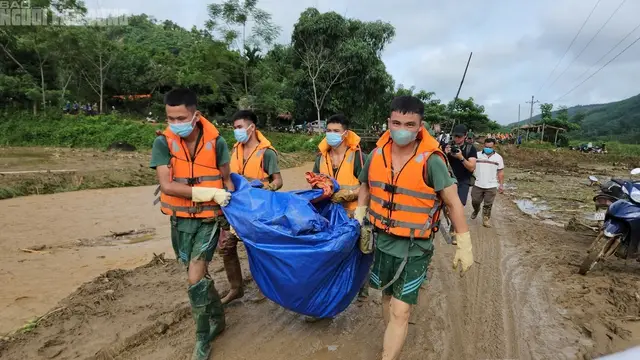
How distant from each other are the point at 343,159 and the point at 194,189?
1.63m

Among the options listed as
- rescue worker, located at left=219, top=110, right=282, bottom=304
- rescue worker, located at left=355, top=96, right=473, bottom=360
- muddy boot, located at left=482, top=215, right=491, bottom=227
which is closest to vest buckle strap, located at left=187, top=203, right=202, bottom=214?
rescue worker, located at left=219, top=110, right=282, bottom=304

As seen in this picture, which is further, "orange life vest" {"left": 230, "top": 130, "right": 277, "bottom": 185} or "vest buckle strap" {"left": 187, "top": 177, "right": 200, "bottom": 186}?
"orange life vest" {"left": 230, "top": 130, "right": 277, "bottom": 185}

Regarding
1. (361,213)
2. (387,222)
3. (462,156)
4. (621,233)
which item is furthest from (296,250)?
(462,156)

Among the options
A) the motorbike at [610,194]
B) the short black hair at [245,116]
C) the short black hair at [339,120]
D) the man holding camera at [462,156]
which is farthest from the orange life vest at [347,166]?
the motorbike at [610,194]

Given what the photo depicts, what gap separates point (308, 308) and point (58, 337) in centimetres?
205

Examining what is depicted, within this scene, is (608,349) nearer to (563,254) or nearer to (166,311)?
(563,254)

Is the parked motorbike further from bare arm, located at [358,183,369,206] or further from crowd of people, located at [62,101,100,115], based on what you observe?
crowd of people, located at [62,101,100,115]

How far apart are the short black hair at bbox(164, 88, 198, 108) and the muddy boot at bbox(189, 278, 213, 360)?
1.26 m

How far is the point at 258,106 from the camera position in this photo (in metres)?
24.3

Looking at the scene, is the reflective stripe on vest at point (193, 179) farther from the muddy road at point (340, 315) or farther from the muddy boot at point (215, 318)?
the muddy road at point (340, 315)

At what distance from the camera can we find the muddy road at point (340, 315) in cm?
315

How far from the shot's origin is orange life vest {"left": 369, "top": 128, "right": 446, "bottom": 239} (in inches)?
100

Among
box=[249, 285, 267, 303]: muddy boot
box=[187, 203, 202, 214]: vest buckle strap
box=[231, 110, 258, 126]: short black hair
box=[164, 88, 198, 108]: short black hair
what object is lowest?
box=[249, 285, 267, 303]: muddy boot

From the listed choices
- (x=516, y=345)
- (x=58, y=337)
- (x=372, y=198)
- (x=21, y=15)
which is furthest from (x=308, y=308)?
(x=21, y=15)
